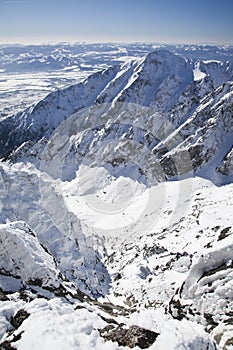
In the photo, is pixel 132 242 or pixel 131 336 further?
pixel 132 242

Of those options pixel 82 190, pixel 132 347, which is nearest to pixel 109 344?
pixel 132 347

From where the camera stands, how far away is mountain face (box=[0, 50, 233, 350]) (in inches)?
834

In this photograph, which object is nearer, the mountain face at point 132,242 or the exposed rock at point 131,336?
the exposed rock at point 131,336

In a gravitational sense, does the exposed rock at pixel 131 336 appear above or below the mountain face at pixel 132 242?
above

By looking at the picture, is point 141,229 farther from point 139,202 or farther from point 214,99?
point 214,99

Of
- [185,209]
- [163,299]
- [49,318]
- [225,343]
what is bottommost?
[185,209]

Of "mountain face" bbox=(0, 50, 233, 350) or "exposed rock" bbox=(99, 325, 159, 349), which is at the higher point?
"exposed rock" bbox=(99, 325, 159, 349)

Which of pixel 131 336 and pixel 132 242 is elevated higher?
pixel 131 336

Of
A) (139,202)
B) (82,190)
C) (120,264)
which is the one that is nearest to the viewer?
(120,264)

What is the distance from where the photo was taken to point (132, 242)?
112 m

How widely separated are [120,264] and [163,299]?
37744 mm

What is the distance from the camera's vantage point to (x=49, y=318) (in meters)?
20.8

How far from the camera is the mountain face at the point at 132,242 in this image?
834 inches

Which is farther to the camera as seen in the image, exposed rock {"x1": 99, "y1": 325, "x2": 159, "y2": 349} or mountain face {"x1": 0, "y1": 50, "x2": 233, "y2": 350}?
mountain face {"x1": 0, "y1": 50, "x2": 233, "y2": 350}
